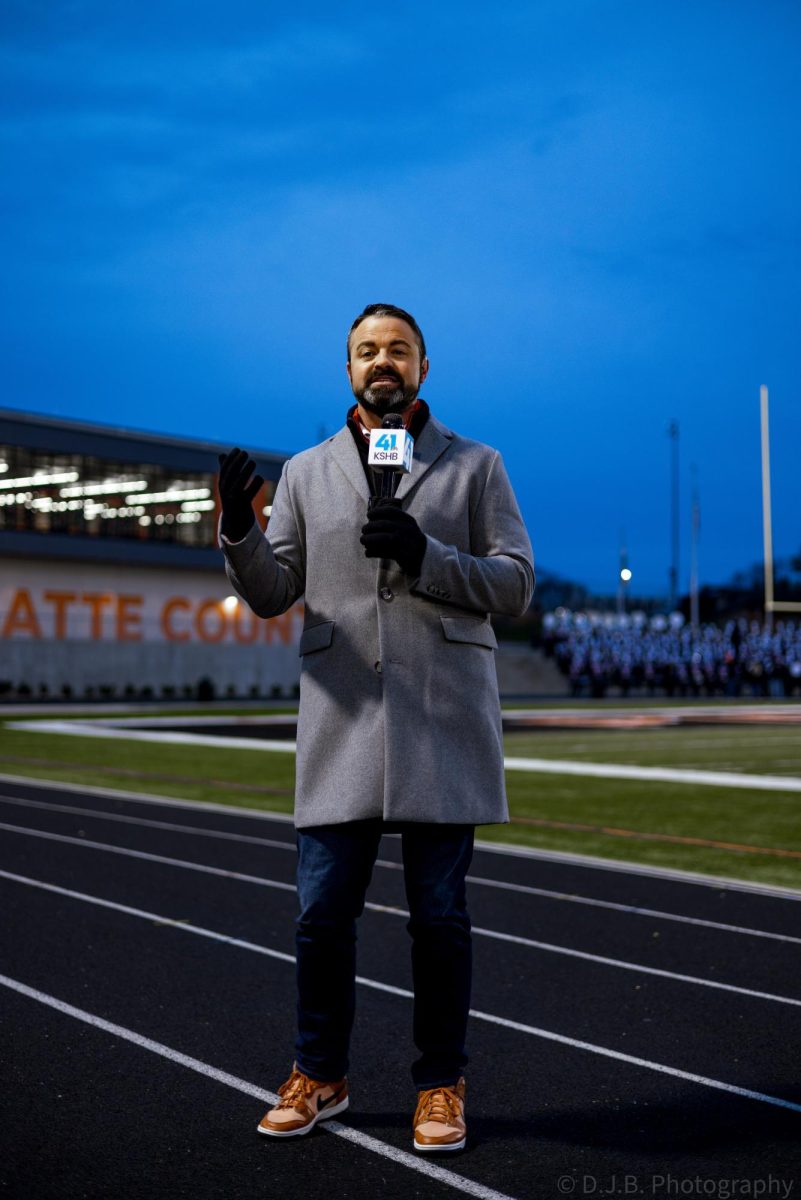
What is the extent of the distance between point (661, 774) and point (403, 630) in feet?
45.4

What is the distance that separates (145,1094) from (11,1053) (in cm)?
68

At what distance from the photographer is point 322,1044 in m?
3.88

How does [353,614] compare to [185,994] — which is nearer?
[353,614]

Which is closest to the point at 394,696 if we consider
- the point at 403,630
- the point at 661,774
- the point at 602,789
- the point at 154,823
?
the point at 403,630

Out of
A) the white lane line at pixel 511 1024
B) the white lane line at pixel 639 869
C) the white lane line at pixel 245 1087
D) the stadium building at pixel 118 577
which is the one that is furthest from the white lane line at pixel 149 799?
the stadium building at pixel 118 577

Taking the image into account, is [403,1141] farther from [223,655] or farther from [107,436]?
[107,436]

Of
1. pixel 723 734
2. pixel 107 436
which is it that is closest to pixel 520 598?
pixel 723 734

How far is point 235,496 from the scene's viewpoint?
371 centimetres

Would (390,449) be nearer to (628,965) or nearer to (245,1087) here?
(245,1087)

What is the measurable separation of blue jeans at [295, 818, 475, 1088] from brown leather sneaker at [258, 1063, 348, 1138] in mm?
46

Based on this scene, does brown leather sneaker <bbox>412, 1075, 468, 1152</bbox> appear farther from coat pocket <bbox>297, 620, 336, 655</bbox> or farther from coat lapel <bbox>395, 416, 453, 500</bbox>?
coat lapel <bbox>395, 416, 453, 500</bbox>

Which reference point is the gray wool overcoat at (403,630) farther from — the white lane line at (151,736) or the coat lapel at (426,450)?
the white lane line at (151,736)

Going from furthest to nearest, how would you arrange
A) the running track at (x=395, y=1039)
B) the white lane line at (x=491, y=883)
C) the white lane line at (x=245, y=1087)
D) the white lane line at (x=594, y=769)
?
the white lane line at (x=594, y=769), the white lane line at (x=491, y=883), the running track at (x=395, y=1039), the white lane line at (x=245, y=1087)

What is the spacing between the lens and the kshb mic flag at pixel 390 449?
3.59m
